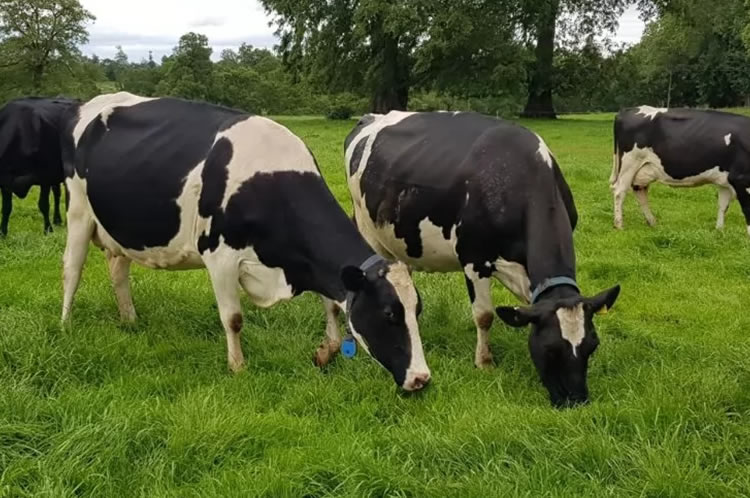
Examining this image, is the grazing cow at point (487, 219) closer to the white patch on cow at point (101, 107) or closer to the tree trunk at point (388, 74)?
the white patch on cow at point (101, 107)

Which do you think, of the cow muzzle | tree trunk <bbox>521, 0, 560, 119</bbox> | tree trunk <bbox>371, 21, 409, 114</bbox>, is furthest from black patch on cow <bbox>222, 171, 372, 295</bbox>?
tree trunk <bbox>521, 0, 560, 119</bbox>

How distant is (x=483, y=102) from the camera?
54219 mm

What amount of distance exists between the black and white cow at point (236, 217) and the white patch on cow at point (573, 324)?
889 millimetres

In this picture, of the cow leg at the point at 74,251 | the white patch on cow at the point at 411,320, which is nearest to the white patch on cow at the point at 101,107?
the cow leg at the point at 74,251

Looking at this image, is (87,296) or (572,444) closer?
(572,444)

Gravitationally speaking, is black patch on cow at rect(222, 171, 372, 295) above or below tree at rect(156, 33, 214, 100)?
below

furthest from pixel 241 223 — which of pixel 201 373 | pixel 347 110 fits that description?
pixel 347 110

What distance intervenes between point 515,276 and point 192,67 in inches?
2576

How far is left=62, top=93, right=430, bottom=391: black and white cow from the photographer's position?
464 centimetres

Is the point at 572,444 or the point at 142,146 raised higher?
the point at 142,146

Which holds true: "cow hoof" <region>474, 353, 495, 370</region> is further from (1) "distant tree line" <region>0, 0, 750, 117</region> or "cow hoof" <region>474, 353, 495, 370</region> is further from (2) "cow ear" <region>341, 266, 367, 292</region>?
(1) "distant tree line" <region>0, 0, 750, 117</region>

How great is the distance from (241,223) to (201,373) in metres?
1.12

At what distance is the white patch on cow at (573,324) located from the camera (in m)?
4.63

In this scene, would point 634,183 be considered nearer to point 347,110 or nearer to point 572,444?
point 572,444
